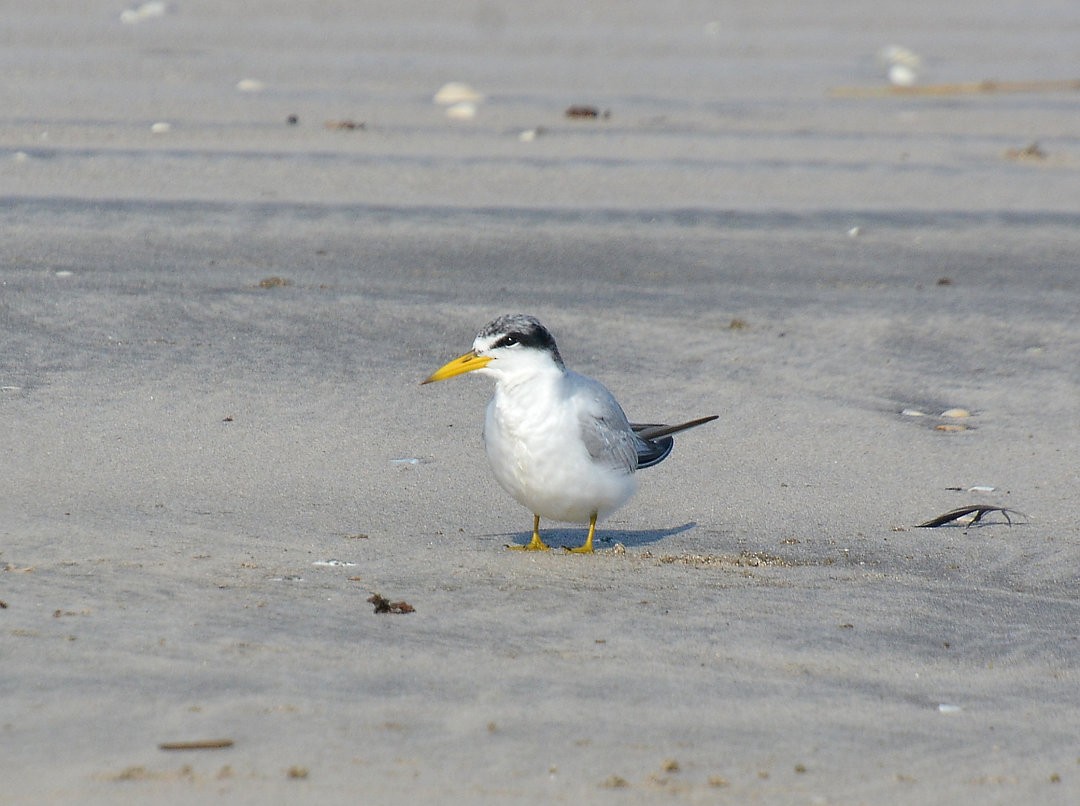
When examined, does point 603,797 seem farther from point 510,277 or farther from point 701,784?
point 510,277

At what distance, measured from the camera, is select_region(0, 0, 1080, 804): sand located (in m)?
3.09

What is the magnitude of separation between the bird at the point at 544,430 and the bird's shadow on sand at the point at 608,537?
7.4 inches

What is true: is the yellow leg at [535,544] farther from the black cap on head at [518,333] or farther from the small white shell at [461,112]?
the small white shell at [461,112]

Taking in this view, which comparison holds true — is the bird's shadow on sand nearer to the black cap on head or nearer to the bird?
the bird

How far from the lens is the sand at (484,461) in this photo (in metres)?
3.09

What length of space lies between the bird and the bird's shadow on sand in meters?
0.19

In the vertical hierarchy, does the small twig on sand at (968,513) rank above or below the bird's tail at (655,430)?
below

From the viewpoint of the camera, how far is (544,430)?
4.52 metres

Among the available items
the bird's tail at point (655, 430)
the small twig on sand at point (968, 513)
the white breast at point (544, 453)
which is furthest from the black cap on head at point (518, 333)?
the small twig on sand at point (968, 513)

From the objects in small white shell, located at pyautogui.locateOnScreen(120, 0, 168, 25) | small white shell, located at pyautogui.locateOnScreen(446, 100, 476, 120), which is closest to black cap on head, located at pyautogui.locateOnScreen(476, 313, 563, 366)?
small white shell, located at pyautogui.locateOnScreen(446, 100, 476, 120)

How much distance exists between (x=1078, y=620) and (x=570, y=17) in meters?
18.1

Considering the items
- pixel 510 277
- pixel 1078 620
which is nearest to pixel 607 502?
pixel 1078 620

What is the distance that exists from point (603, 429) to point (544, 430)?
0.23 m

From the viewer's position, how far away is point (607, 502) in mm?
4676
